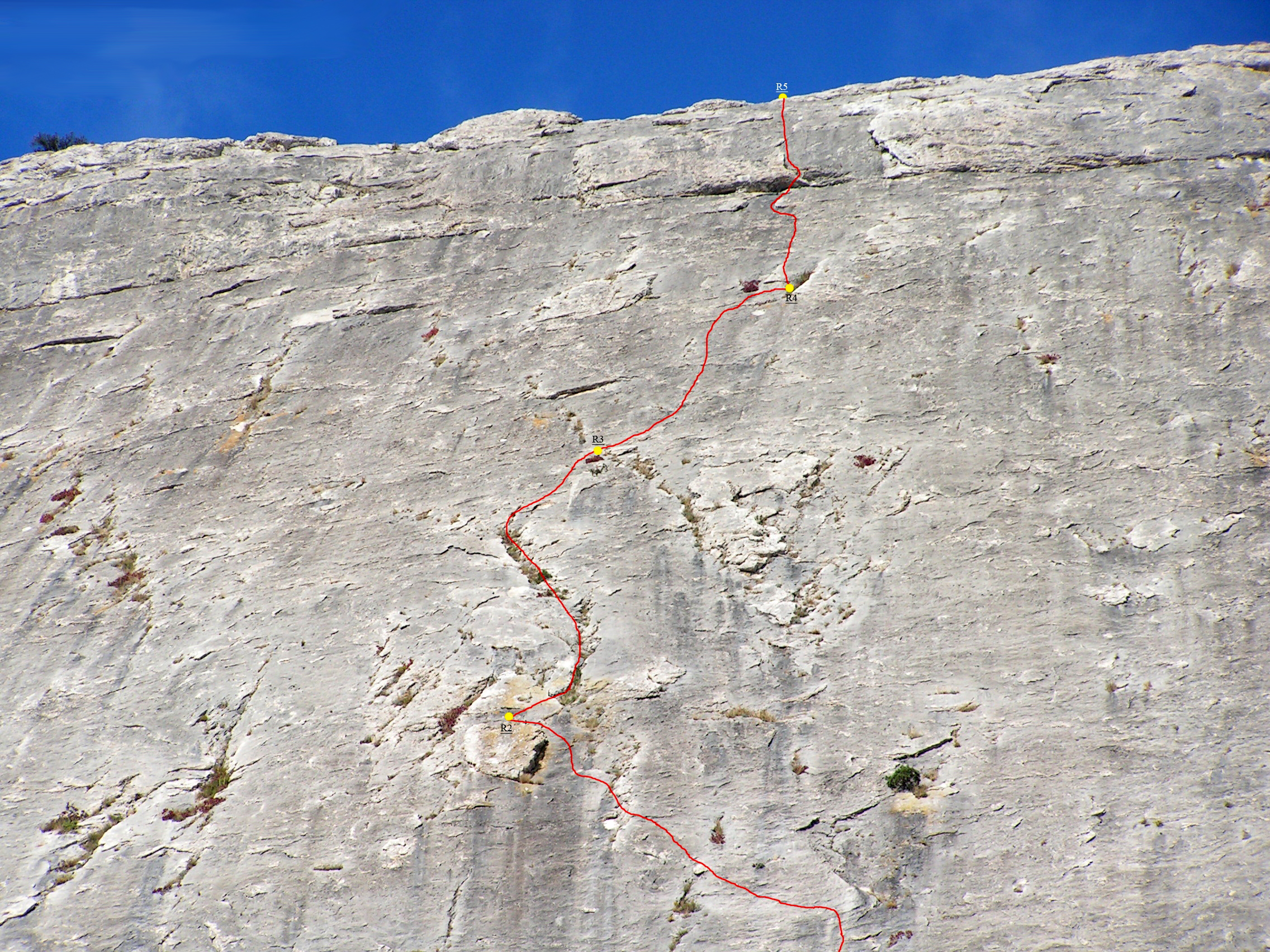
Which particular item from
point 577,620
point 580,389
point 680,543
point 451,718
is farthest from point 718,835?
point 580,389

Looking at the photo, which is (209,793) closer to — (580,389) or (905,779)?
(580,389)

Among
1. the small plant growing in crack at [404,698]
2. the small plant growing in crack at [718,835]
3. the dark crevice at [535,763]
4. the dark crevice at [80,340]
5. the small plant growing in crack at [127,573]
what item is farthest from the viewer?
the dark crevice at [80,340]

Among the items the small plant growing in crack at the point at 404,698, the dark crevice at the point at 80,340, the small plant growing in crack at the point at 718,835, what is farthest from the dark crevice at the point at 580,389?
the dark crevice at the point at 80,340

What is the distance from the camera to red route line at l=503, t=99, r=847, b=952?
27.9 ft

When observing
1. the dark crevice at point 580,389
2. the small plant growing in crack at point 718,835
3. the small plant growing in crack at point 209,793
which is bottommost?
the small plant growing in crack at point 718,835

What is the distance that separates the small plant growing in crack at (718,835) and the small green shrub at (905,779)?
1692 mm

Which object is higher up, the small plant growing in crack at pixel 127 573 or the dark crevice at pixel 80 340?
the dark crevice at pixel 80 340

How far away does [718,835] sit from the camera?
8.75 meters

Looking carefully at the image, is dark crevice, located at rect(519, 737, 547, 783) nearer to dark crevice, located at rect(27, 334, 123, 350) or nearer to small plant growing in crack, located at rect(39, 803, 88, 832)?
small plant growing in crack, located at rect(39, 803, 88, 832)

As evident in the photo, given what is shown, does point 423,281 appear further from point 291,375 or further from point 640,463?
point 640,463

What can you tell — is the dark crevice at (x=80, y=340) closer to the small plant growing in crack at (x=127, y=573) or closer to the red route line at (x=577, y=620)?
the small plant growing in crack at (x=127, y=573)

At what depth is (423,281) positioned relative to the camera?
13.7m

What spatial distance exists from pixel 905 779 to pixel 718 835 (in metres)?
1.92

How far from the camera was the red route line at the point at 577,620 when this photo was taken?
849 cm
